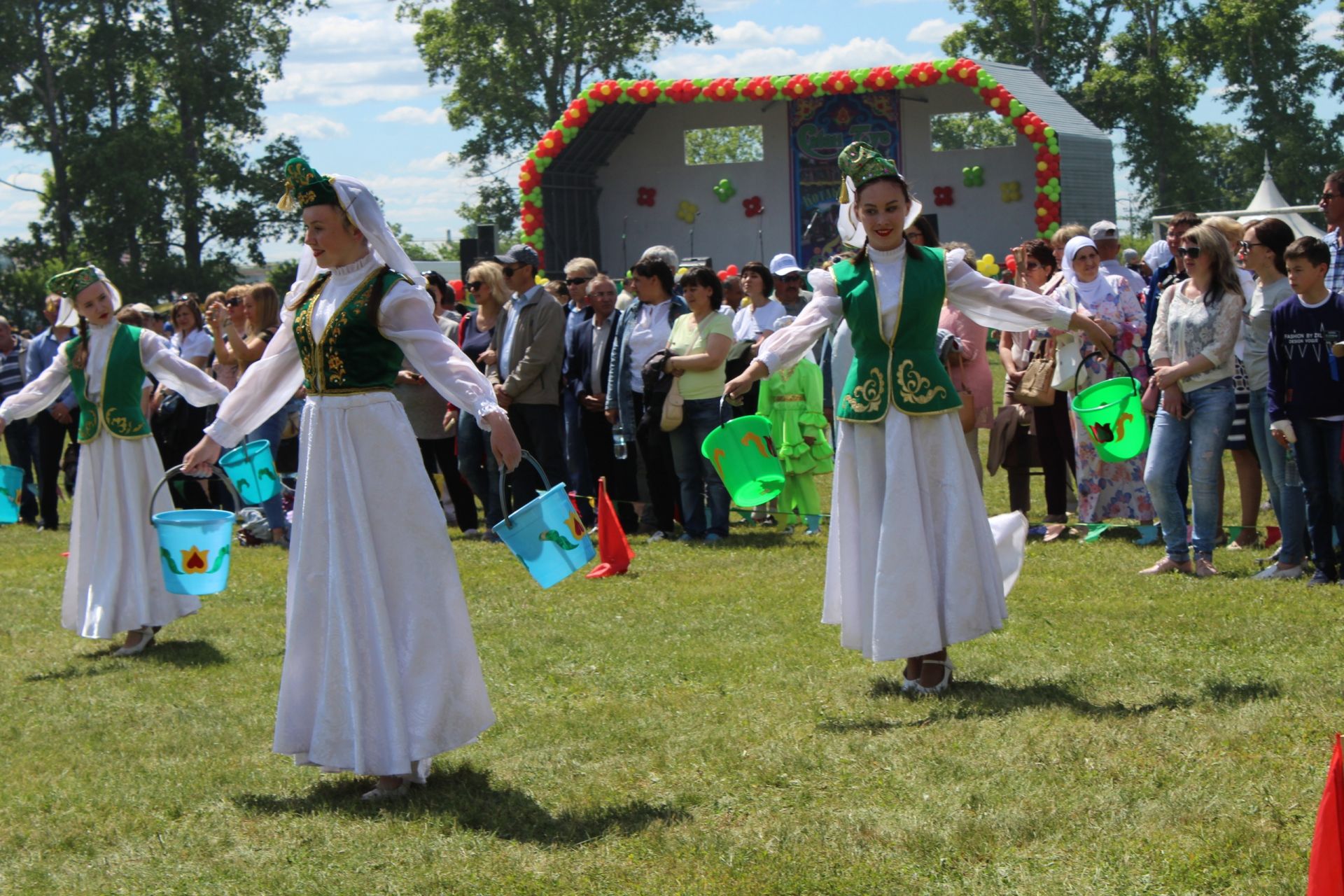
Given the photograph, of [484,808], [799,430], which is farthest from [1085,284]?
[484,808]

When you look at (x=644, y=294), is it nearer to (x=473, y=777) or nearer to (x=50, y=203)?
(x=473, y=777)

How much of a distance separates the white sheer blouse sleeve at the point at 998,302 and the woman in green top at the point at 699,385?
432 cm

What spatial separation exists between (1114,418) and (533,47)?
49.6 m

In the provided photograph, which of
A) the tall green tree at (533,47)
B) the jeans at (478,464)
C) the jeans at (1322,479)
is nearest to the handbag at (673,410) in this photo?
the jeans at (478,464)

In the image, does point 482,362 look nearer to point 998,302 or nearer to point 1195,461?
point 1195,461

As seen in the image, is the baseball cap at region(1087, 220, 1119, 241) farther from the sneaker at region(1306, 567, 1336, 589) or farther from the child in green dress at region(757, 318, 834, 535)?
the sneaker at region(1306, 567, 1336, 589)

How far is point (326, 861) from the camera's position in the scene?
4676 mm

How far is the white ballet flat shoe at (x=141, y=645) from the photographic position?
820cm

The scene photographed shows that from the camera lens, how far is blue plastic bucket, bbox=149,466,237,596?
646cm

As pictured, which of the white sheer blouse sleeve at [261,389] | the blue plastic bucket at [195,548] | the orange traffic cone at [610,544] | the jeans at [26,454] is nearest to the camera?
the white sheer blouse sleeve at [261,389]

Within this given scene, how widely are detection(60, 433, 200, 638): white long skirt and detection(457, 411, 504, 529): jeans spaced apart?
11.6ft

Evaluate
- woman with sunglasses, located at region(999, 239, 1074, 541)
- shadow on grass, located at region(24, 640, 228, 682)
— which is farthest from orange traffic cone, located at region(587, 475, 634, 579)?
woman with sunglasses, located at region(999, 239, 1074, 541)

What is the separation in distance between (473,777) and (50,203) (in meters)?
45.6

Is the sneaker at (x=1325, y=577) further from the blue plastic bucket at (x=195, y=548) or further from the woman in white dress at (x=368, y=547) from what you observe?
the blue plastic bucket at (x=195, y=548)
